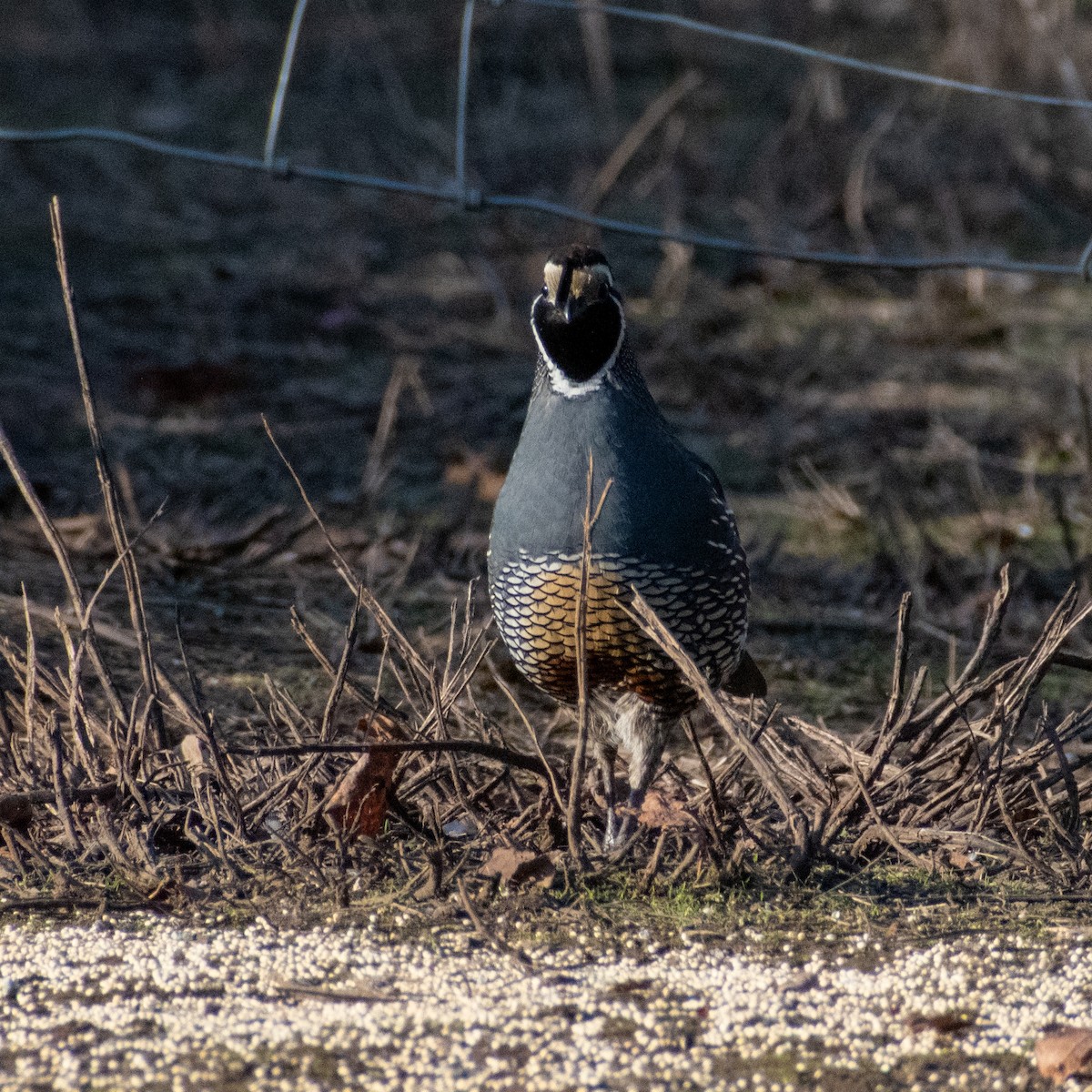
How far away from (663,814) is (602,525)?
57 centimetres

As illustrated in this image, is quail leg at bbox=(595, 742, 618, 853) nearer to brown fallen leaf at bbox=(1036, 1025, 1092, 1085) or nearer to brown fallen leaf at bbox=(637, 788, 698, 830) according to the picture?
brown fallen leaf at bbox=(637, 788, 698, 830)

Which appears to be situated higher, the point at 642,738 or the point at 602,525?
the point at 602,525

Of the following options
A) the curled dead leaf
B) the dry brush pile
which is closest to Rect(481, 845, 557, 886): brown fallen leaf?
the dry brush pile

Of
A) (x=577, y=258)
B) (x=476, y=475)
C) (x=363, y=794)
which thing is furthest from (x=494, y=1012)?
(x=476, y=475)

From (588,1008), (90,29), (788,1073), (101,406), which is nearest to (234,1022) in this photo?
(588,1008)

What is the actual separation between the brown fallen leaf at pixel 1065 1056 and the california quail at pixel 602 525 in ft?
2.96

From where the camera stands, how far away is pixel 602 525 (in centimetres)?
301

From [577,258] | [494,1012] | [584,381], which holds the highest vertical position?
[577,258]

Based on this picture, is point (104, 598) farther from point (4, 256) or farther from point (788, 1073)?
point (4, 256)

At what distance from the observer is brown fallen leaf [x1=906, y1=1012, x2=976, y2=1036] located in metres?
2.46

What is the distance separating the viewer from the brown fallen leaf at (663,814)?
9.99 ft

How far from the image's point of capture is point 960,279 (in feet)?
26.1

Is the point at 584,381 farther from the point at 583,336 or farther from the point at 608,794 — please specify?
the point at 608,794

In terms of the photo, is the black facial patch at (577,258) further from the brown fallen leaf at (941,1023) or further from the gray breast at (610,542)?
the brown fallen leaf at (941,1023)
